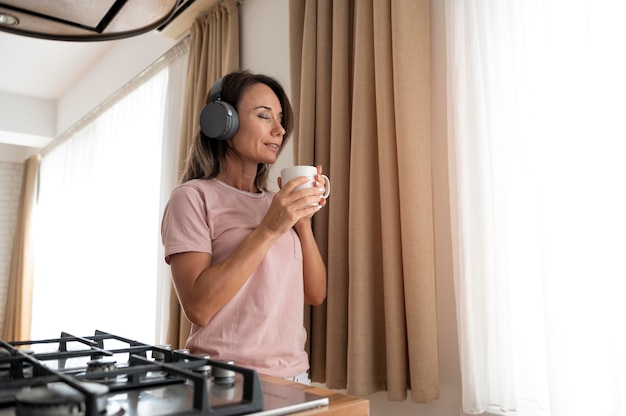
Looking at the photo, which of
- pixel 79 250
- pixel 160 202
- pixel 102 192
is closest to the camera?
pixel 160 202

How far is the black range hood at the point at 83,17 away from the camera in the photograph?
1.00 m

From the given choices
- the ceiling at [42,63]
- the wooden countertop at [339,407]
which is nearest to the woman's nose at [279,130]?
the wooden countertop at [339,407]

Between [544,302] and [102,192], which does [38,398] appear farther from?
[102,192]

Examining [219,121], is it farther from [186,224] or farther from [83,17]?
[83,17]

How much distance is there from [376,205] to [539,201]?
1.63 feet

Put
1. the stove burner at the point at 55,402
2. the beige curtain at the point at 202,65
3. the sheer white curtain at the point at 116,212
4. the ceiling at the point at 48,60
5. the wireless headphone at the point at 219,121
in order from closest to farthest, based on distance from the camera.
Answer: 1. the stove burner at the point at 55,402
2. the wireless headphone at the point at 219,121
3. the beige curtain at the point at 202,65
4. the ceiling at the point at 48,60
5. the sheer white curtain at the point at 116,212

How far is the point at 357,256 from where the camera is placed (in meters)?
1.58

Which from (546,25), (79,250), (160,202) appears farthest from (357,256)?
(79,250)

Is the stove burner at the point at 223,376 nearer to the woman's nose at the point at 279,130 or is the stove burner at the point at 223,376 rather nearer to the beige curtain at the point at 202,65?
the woman's nose at the point at 279,130

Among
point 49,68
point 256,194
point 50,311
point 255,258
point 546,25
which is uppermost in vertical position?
point 49,68

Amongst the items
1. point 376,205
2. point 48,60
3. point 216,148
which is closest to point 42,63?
point 48,60

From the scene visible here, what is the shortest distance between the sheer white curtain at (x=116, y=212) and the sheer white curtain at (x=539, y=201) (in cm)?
190

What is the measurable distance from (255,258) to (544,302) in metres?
0.67

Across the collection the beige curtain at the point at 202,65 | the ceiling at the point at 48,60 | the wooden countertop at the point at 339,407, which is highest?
the ceiling at the point at 48,60
